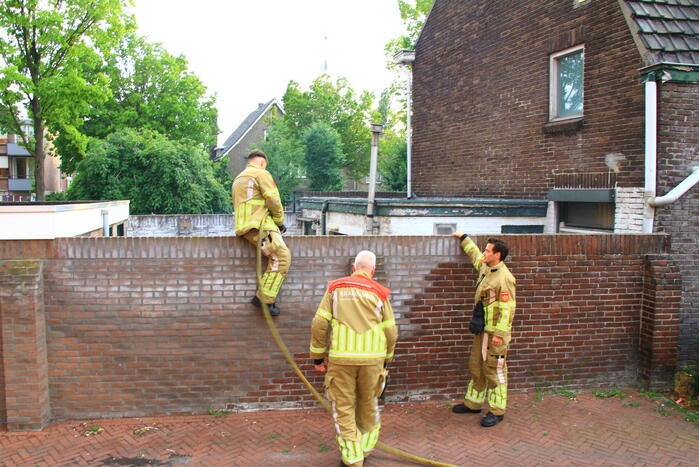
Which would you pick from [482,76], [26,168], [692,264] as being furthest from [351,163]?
[692,264]

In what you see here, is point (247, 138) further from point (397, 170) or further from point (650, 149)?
point (650, 149)

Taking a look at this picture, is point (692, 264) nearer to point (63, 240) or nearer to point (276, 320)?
point (276, 320)

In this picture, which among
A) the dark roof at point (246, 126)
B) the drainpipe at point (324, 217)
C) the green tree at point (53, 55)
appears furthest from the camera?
the dark roof at point (246, 126)

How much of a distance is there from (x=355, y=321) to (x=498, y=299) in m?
1.71

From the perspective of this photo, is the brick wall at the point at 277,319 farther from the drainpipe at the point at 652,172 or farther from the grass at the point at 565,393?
the drainpipe at the point at 652,172

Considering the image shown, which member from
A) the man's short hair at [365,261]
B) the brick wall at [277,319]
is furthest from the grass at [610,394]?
the man's short hair at [365,261]

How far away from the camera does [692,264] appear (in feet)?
25.0

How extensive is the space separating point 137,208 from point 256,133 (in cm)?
2485

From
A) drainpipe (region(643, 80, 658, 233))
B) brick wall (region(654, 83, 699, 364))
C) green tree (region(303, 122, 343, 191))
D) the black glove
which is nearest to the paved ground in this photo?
the black glove

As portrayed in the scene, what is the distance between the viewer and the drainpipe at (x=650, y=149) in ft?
24.8

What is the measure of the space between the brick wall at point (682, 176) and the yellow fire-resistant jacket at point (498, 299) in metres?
3.08

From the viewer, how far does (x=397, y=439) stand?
5648 millimetres

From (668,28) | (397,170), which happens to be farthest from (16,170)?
(668,28)

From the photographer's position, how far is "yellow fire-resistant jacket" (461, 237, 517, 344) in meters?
5.83
